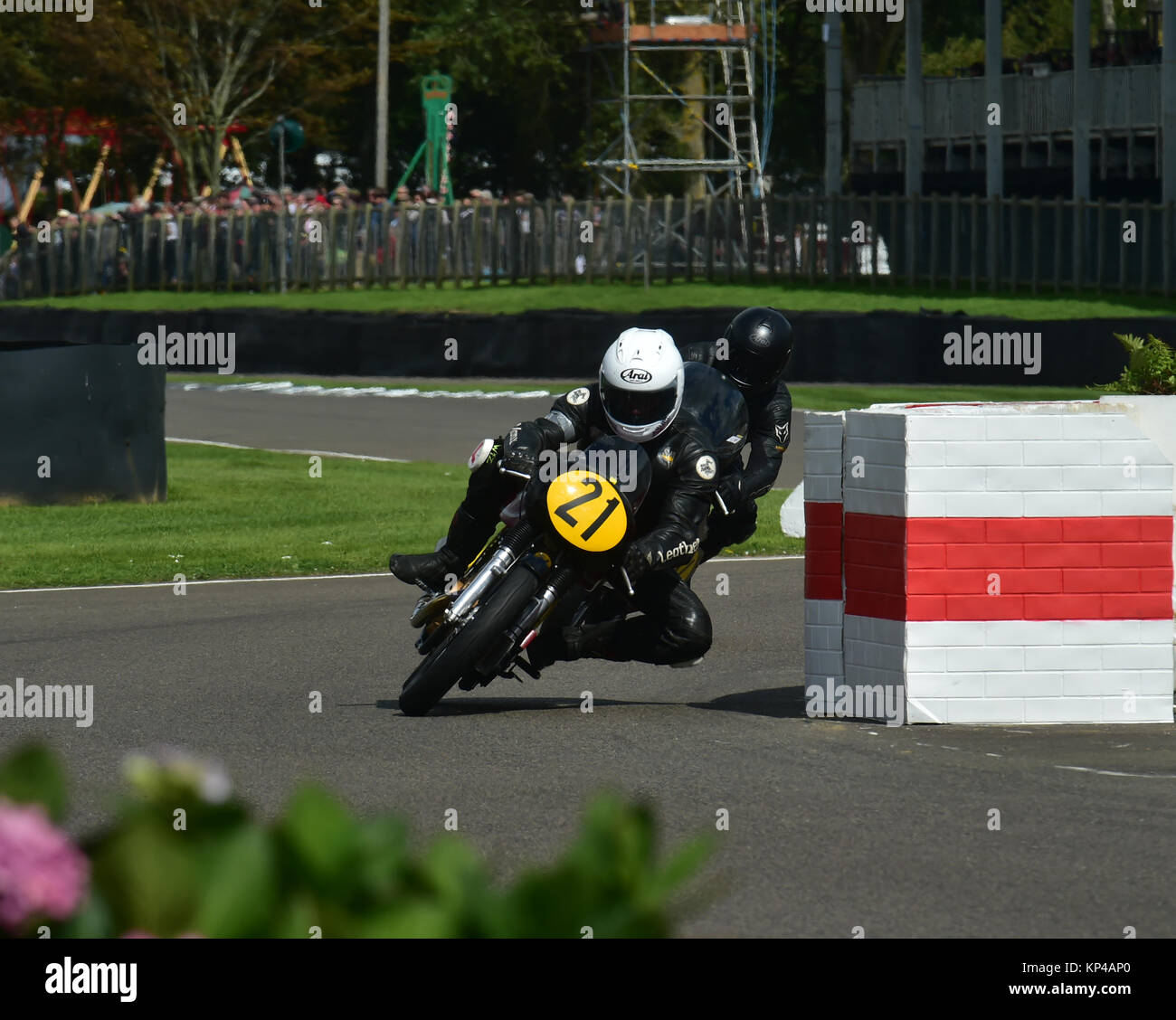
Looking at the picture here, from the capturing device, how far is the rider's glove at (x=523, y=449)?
866 cm

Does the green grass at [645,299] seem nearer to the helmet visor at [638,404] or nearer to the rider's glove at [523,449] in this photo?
the helmet visor at [638,404]

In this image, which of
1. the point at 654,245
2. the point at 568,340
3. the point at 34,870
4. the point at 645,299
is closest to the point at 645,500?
the point at 34,870

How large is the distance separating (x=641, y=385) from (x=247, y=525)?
8.83 meters

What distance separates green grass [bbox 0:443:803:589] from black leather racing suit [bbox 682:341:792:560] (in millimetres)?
4907

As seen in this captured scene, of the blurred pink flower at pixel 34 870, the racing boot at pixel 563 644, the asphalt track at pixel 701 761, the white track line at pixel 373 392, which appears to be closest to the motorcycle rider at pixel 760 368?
the asphalt track at pixel 701 761

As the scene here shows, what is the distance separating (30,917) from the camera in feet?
6.61

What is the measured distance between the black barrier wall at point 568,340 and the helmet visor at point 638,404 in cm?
1708

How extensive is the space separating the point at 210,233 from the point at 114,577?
86.8 feet

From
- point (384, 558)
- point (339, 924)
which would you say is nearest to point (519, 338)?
point (384, 558)

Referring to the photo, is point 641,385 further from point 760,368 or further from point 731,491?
point 760,368

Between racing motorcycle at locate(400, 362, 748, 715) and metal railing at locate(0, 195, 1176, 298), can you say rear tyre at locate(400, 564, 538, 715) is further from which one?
metal railing at locate(0, 195, 1176, 298)

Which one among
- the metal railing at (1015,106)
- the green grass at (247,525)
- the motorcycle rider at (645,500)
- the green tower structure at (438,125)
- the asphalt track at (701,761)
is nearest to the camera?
the asphalt track at (701,761)

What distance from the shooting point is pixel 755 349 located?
34.4ft

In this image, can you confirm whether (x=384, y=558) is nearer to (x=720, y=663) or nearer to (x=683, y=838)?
(x=720, y=663)
